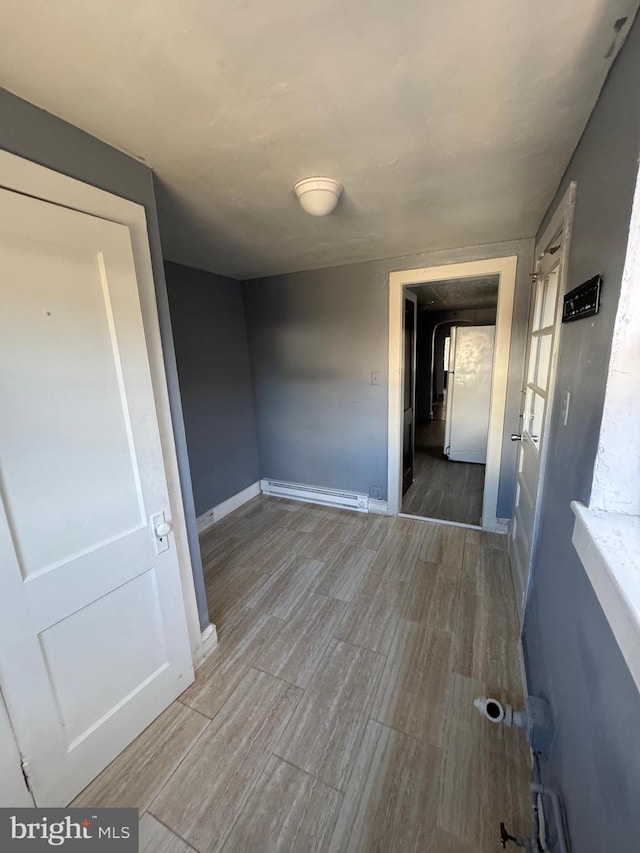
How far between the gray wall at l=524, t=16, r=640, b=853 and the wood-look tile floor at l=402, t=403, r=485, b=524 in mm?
1820

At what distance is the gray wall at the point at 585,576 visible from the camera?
2.08ft

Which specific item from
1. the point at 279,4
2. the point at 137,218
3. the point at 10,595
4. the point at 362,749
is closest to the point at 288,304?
the point at 137,218

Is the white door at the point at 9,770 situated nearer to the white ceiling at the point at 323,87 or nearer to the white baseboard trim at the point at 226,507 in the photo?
the white ceiling at the point at 323,87

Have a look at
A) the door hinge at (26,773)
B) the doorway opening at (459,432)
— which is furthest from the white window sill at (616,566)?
the doorway opening at (459,432)

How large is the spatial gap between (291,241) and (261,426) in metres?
1.86


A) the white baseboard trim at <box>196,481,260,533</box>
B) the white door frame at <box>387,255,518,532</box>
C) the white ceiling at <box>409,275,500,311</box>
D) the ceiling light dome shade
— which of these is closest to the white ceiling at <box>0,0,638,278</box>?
the ceiling light dome shade

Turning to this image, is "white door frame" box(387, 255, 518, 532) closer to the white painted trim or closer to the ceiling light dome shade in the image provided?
the white painted trim

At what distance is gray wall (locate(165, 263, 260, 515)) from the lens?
2666 mm

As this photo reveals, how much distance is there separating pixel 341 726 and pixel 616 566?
4.14 feet

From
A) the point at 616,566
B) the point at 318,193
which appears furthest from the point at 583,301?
the point at 318,193

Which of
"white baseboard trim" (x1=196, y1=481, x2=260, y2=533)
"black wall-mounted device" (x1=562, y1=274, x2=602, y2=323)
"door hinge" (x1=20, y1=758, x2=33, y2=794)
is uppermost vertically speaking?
"black wall-mounted device" (x1=562, y1=274, x2=602, y2=323)

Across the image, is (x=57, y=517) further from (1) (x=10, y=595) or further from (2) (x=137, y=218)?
(2) (x=137, y=218)

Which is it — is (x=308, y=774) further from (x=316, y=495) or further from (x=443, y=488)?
(x=443, y=488)

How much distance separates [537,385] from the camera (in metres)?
1.82
